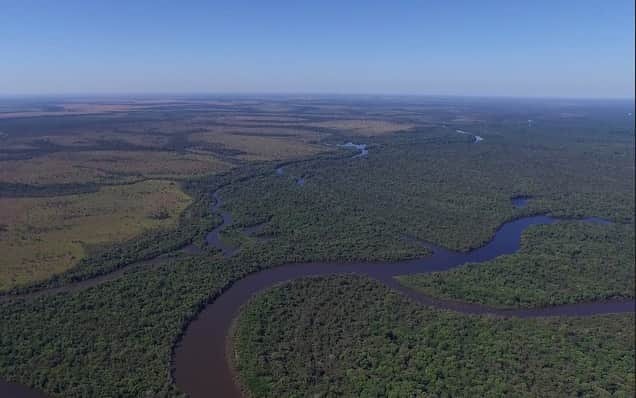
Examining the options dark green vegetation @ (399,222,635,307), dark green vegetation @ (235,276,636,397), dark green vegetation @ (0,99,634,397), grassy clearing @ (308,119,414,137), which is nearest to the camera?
dark green vegetation @ (235,276,636,397)

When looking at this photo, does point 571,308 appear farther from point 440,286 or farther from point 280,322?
point 280,322

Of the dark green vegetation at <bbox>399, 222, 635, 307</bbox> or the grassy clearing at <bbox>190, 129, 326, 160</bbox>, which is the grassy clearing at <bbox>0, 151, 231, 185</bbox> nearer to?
the grassy clearing at <bbox>190, 129, 326, 160</bbox>

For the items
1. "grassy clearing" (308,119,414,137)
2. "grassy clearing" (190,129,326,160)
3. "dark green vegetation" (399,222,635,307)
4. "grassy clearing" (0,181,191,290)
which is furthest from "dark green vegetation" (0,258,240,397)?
"grassy clearing" (308,119,414,137)

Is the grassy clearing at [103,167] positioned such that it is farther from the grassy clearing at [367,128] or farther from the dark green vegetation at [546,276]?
the grassy clearing at [367,128]

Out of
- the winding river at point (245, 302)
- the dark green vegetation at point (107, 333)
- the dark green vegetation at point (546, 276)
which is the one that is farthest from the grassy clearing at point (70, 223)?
the dark green vegetation at point (546, 276)

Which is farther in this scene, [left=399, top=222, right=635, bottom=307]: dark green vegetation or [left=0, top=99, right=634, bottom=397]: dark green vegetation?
[left=399, top=222, right=635, bottom=307]: dark green vegetation

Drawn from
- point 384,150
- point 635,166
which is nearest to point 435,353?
point 384,150

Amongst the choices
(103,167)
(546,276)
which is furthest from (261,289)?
(103,167)
